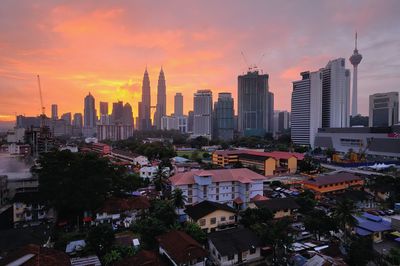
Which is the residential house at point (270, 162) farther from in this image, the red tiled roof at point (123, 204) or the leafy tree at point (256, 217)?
the red tiled roof at point (123, 204)

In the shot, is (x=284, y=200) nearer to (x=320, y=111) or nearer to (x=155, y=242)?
(x=155, y=242)

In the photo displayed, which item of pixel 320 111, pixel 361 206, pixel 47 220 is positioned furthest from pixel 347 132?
pixel 47 220

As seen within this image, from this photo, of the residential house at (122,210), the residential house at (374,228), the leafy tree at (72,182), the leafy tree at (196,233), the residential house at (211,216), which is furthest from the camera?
the residential house at (122,210)

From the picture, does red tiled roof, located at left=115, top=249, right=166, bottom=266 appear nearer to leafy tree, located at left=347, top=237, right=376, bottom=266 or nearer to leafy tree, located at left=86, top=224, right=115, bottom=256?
leafy tree, located at left=86, top=224, right=115, bottom=256

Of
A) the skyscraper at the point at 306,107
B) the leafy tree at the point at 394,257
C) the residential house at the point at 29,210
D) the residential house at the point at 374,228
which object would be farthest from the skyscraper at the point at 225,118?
the leafy tree at the point at 394,257

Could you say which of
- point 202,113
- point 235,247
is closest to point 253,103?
point 202,113

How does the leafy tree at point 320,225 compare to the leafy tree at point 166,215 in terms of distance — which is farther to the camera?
the leafy tree at point 166,215

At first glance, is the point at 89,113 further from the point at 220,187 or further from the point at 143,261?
the point at 143,261
